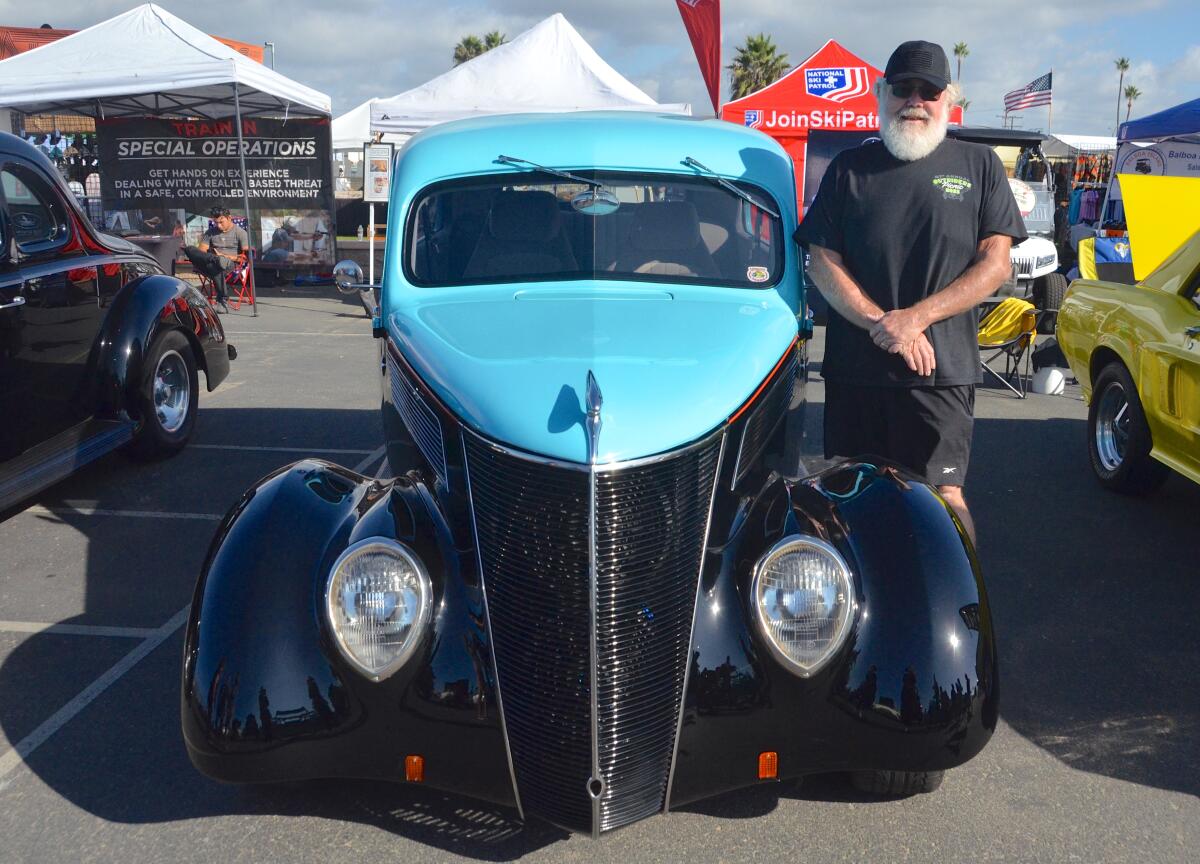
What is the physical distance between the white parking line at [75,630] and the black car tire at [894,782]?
9.12 ft

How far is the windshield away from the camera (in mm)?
3764

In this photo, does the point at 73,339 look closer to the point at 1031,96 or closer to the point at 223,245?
the point at 223,245

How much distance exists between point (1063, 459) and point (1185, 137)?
11.6 metres

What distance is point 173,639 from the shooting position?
13.2ft

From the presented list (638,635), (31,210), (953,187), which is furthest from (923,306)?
(31,210)


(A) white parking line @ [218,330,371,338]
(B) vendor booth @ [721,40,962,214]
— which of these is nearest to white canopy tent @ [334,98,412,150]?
(B) vendor booth @ [721,40,962,214]

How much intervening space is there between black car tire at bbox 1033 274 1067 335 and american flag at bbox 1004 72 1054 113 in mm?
12232

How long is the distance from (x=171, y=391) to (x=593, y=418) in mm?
5011

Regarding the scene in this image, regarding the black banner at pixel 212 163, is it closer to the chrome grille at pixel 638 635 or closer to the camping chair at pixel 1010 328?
the camping chair at pixel 1010 328

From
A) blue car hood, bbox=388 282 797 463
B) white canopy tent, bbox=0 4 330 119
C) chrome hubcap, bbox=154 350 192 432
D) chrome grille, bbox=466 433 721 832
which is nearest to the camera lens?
chrome grille, bbox=466 433 721 832

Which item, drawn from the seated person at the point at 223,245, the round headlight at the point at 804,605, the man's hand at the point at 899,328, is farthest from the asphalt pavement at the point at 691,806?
the seated person at the point at 223,245

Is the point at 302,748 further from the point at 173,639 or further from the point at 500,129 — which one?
the point at 500,129

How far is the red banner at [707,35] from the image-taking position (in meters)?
11.8

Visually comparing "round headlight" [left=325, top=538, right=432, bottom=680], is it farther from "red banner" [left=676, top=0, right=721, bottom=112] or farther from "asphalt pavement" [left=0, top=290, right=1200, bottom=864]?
"red banner" [left=676, top=0, right=721, bottom=112]
